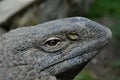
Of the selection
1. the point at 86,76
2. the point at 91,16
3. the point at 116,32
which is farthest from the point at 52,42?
the point at 91,16

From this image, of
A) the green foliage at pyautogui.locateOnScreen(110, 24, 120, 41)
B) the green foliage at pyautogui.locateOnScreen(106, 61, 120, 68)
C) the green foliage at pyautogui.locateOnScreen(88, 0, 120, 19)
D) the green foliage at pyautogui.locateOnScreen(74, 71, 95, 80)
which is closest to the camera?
the green foliage at pyautogui.locateOnScreen(74, 71, 95, 80)

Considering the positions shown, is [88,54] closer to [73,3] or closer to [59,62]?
[59,62]

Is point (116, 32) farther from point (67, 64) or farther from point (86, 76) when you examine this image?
point (67, 64)

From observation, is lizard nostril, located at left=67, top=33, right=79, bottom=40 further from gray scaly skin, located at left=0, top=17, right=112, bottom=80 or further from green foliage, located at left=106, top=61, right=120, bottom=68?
green foliage, located at left=106, top=61, right=120, bottom=68

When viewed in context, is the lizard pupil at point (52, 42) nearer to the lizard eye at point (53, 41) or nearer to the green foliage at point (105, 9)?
the lizard eye at point (53, 41)

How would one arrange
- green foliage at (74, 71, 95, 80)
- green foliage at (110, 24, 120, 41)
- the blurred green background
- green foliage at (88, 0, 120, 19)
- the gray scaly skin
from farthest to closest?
green foliage at (88, 0, 120, 19)
green foliage at (110, 24, 120, 41)
the blurred green background
green foliage at (74, 71, 95, 80)
the gray scaly skin

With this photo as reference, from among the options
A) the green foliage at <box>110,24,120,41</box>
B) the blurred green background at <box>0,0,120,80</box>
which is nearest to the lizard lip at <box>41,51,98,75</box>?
the blurred green background at <box>0,0,120,80</box>

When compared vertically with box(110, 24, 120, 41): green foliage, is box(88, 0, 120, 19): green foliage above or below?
below

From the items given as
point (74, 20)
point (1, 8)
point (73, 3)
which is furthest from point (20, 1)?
point (74, 20)
